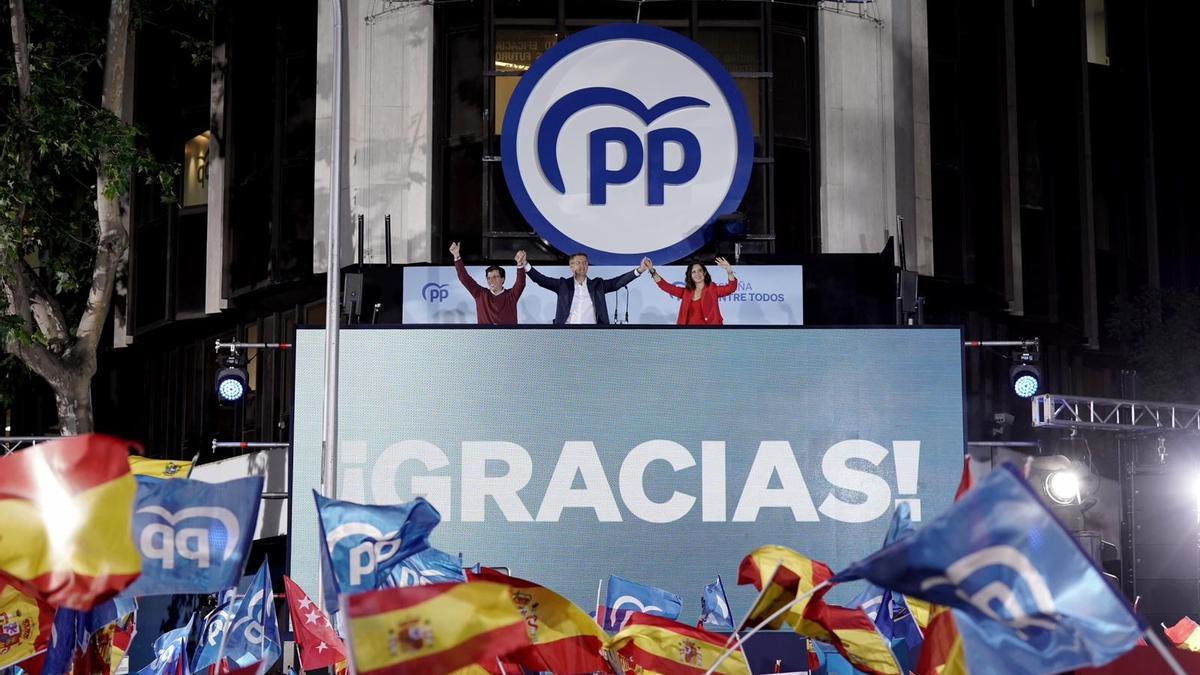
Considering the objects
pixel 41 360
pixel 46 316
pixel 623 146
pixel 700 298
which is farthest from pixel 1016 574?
pixel 46 316

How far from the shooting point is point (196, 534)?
28.2 ft

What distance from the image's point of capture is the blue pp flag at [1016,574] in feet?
20.3

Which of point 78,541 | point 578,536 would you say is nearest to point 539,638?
point 78,541

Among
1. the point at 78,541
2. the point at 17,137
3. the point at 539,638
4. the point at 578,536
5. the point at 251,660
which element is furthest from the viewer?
the point at 17,137

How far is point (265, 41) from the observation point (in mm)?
27484

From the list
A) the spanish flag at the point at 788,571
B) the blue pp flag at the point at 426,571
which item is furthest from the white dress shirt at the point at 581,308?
the spanish flag at the point at 788,571

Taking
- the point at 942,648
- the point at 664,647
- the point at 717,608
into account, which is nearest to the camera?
the point at 942,648

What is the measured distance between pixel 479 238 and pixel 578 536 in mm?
8178

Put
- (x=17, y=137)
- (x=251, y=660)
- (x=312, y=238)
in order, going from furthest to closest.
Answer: (x=312, y=238), (x=17, y=137), (x=251, y=660)

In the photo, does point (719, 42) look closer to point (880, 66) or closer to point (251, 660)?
point (880, 66)

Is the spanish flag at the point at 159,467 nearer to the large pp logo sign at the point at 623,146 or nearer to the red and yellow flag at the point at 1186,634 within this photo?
the large pp logo sign at the point at 623,146

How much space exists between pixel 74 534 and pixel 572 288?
41.0 ft

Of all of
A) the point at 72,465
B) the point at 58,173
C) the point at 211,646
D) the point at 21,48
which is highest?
the point at 21,48

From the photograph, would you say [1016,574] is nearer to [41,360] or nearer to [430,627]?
[430,627]
